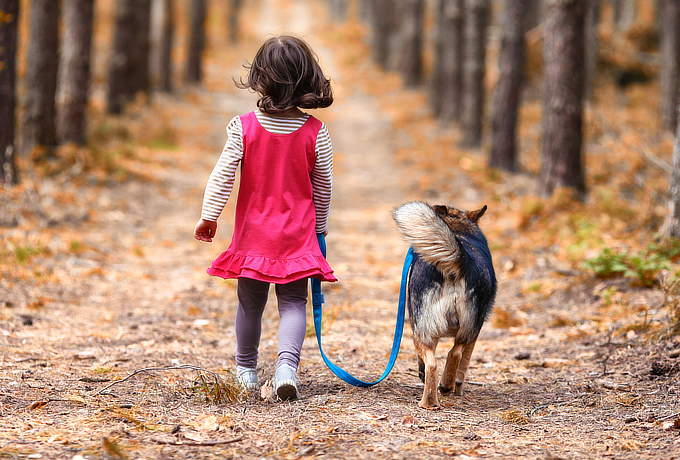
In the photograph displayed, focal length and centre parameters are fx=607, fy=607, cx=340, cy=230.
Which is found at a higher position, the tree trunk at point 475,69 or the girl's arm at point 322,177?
the tree trunk at point 475,69

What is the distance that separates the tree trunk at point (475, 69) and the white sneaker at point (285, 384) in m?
12.0

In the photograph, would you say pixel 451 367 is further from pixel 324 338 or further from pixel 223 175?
pixel 223 175

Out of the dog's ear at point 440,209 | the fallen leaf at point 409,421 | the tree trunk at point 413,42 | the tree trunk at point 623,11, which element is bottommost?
the fallen leaf at point 409,421

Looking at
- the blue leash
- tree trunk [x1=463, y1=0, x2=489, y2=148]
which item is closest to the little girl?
the blue leash

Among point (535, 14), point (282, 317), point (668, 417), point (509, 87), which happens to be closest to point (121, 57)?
point (509, 87)

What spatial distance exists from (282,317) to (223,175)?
0.87 meters

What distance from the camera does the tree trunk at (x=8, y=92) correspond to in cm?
739

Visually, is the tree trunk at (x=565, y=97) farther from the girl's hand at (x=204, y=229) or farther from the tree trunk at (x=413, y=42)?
the tree trunk at (x=413, y=42)

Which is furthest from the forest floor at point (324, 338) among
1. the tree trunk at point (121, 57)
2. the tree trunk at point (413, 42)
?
the tree trunk at point (413, 42)

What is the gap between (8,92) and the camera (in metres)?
7.52

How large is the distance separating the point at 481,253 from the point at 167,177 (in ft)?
28.8

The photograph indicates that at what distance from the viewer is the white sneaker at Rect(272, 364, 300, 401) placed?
3.20 m

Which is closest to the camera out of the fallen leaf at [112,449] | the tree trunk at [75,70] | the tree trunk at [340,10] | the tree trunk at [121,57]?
the fallen leaf at [112,449]

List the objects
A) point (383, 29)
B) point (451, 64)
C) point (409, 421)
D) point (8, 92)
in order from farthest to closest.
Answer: point (383, 29)
point (451, 64)
point (8, 92)
point (409, 421)
